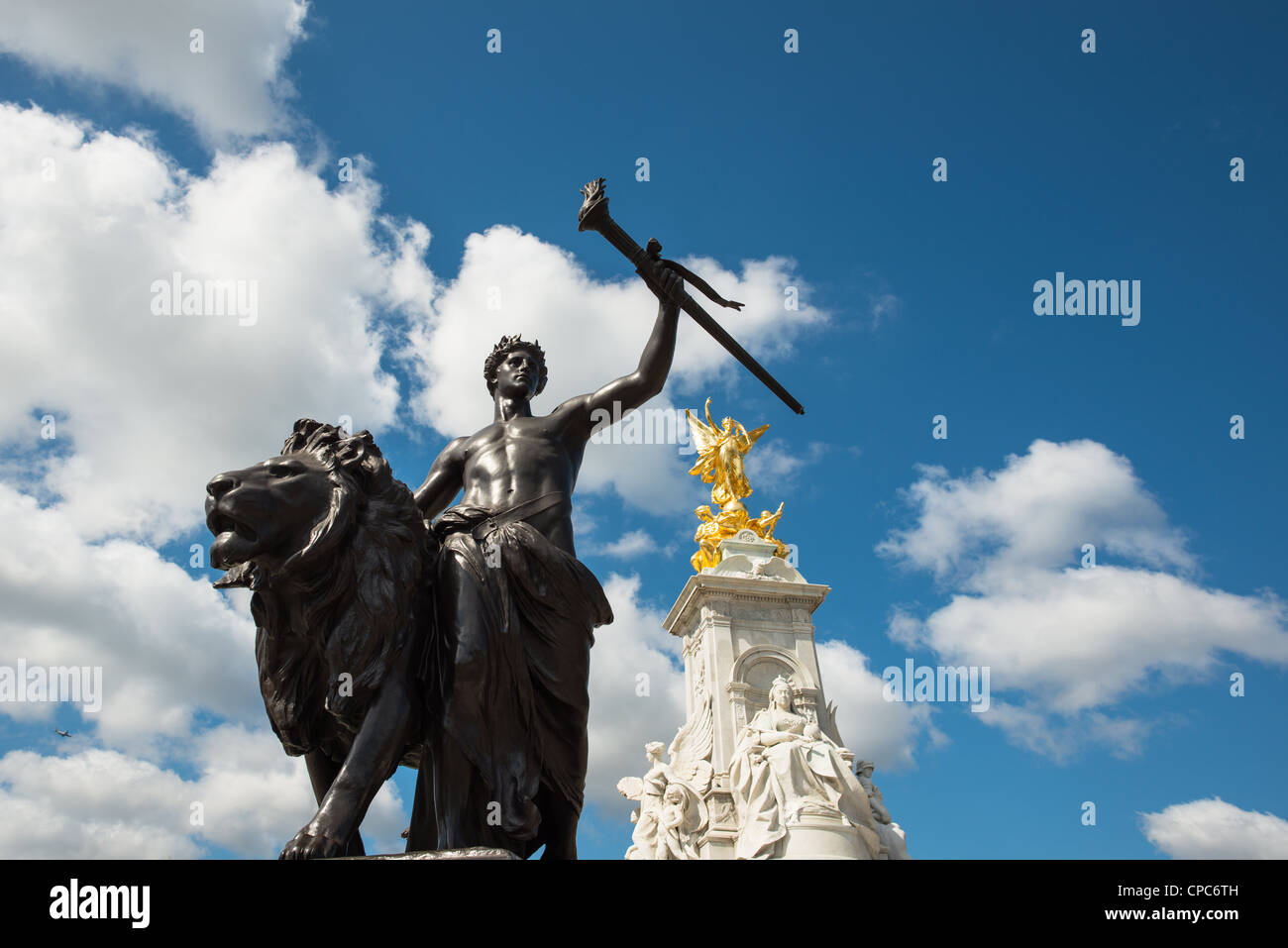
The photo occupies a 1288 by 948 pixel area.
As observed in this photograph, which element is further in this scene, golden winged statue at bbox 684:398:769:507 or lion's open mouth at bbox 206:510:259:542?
golden winged statue at bbox 684:398:769:507

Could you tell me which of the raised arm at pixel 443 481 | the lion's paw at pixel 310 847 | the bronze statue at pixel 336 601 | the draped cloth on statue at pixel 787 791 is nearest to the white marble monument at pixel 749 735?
the draped cloth on statue at pixel 787 791

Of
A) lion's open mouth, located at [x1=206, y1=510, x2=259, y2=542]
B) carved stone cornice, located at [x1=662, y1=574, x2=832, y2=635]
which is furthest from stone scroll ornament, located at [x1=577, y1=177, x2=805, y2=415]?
carved stone cornice, located at [x1=662, y1=574, x2=832, y2=635]

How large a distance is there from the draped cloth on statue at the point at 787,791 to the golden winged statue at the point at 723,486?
8023mm

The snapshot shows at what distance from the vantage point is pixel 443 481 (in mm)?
5328

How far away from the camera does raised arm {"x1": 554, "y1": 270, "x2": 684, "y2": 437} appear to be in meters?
5.07

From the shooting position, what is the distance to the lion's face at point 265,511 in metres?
3.78

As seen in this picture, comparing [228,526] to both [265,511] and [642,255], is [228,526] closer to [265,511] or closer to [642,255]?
[265,511]

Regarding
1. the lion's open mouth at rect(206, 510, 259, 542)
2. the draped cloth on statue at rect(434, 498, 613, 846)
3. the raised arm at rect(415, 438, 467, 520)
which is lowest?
the draped cloth on statue at rect(434, 498, 613, 846)

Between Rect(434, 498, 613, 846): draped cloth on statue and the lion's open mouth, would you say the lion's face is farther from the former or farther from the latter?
Rect(434, 498, 613, 846): draped cloth on statue

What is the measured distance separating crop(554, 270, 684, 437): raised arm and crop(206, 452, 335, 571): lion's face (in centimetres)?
157

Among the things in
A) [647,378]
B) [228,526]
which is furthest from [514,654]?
[647,378]
